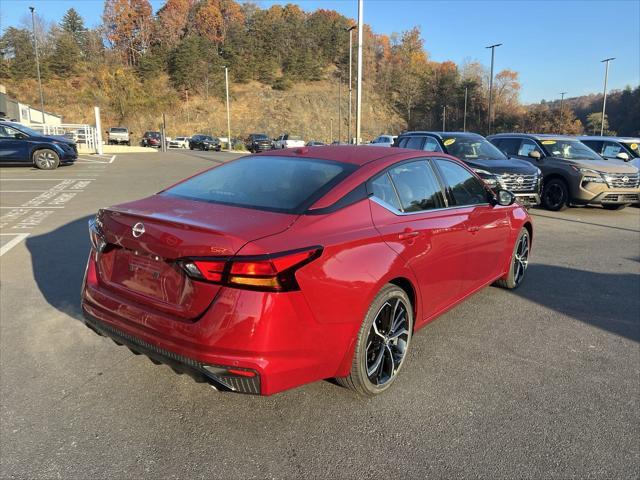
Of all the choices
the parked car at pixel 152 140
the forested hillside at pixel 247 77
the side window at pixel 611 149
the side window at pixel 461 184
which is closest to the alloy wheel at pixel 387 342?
the side window at pixel 461 184

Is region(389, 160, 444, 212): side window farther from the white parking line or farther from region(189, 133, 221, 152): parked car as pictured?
region(189, 133, 221, 152): parked car

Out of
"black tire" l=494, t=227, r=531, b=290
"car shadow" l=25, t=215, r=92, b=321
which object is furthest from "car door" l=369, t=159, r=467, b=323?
"car shadow" l=25, t=215, r=92, b=321

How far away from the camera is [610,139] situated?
15.1 m

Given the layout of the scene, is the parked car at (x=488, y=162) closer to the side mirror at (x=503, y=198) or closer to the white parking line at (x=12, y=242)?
the side mirror at (x=503, y=198)

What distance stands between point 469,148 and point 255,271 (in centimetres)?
975

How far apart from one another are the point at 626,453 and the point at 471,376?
3.39 feet

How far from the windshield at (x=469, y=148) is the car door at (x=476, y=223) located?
20.7 ft

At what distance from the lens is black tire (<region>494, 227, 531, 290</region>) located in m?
5.26

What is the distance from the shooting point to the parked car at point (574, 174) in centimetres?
1139

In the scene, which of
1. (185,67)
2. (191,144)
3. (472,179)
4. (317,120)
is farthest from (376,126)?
(472,179)

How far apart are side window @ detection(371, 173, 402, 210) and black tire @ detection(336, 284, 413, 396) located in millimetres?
604

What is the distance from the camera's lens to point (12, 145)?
56.2 ft

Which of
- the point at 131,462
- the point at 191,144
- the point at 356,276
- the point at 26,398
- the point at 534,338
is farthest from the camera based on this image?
the point at 191,144

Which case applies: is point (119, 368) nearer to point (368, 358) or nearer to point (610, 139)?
point (368, 358)
